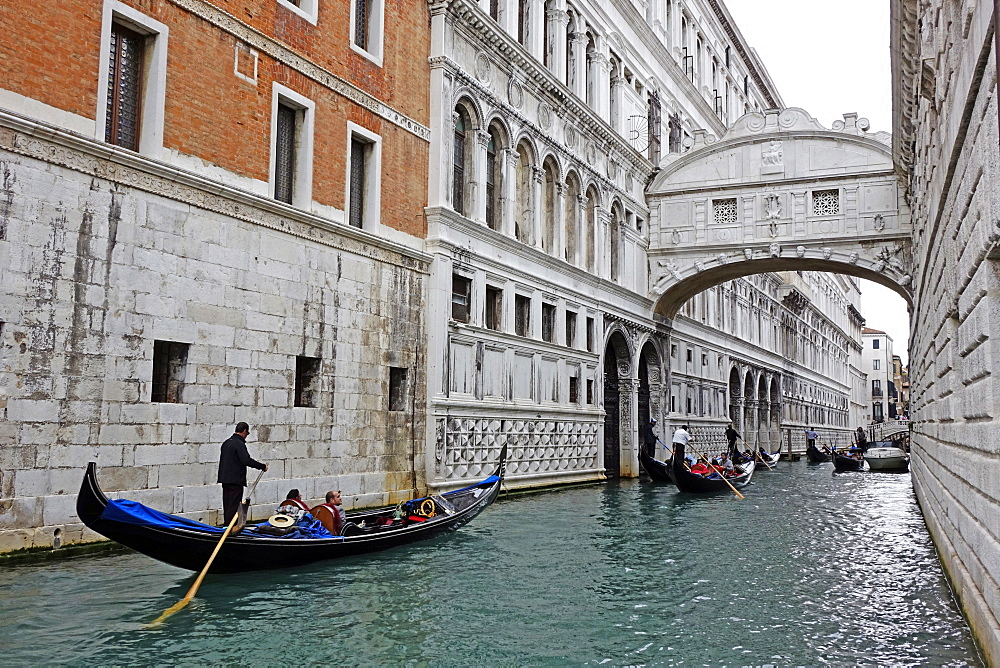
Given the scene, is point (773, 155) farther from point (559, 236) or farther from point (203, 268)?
point (203, 268)

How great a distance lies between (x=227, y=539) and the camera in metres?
6.89

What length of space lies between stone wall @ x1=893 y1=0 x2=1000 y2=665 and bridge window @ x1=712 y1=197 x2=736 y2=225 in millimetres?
12413

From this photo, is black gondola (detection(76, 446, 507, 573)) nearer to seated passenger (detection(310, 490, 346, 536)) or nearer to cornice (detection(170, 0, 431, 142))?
seated passenger (detection(310, 490, 346, 536))

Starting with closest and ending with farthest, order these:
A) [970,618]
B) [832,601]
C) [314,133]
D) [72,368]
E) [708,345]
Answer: [970,618], [832,601], [72,368], [314,133], [708,345]

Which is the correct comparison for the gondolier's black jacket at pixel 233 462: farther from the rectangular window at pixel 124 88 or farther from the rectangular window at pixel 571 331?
the rectangular window at pixel 571 331

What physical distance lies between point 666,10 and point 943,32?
62.4 feet

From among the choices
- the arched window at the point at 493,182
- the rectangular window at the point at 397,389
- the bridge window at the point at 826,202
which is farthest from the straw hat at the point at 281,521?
the bridge window at the point at 826,202

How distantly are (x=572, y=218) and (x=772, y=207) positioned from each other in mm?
5035

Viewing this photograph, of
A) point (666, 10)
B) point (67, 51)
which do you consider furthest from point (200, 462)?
point (666, 10)

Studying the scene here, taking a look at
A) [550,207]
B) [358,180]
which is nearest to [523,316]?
[550,207]

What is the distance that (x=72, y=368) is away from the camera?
804 centimetres

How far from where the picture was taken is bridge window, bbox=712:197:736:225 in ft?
68.6

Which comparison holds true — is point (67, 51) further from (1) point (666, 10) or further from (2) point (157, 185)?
(1) point (666, 10)

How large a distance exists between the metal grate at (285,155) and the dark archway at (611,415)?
1077 cm
